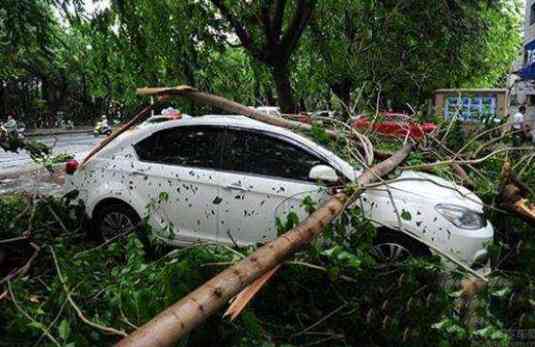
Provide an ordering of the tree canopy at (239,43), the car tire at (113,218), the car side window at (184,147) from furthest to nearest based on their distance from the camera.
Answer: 1. the tree canopy at (239,43)
2. the car tire at (113,218)
3. the car side window at (184,147)

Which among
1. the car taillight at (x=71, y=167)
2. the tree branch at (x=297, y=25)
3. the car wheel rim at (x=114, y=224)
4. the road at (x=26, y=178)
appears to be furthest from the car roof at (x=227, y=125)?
the tree branch at (x=297, y=25)

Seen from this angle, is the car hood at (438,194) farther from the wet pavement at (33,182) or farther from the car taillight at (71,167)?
the wet pavement at (33,182)

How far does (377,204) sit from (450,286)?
172cm

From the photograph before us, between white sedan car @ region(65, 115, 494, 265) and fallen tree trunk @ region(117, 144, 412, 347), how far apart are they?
1.20 meters

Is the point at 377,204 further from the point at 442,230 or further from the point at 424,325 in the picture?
the point at 424,325

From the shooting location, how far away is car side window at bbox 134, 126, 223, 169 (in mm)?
4547

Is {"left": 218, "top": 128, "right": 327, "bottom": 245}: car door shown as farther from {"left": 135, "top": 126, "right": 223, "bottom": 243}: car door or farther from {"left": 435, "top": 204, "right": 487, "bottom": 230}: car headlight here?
{"left": 435, "top": 204, "right": 487, "bottom": 230}: car headlight

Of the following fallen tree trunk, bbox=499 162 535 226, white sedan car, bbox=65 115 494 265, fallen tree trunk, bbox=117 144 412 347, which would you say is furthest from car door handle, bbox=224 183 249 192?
fallen tree trunk, bbox=499 162 535 226

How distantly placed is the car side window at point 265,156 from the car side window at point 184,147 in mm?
149

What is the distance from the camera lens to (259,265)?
1904mm

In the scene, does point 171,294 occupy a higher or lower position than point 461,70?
lower

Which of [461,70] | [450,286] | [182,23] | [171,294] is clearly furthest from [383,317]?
[461,70]

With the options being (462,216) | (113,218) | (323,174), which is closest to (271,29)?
(113,218)

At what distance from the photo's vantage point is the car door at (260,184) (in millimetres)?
4180
